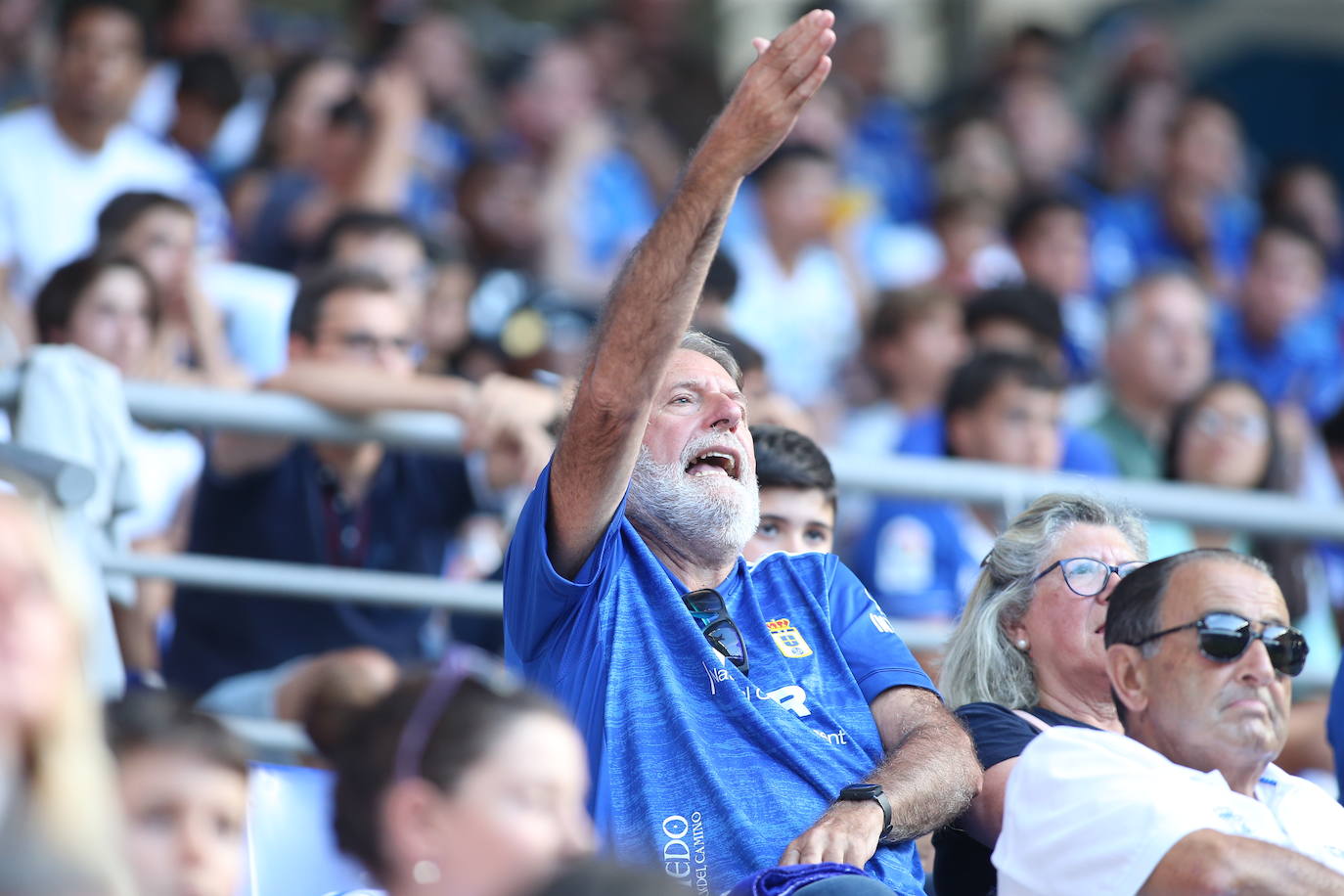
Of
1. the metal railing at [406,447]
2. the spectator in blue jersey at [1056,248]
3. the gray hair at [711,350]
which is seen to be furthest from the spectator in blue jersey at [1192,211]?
the gray hair at [711,350]

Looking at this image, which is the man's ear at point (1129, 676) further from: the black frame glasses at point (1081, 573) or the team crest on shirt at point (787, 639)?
the team crest on shirt at point (787, 639)

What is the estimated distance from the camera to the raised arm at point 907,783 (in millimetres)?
2877

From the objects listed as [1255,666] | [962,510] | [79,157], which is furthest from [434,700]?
[79,157]

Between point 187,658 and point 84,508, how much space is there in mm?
936

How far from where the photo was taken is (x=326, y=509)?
470cm

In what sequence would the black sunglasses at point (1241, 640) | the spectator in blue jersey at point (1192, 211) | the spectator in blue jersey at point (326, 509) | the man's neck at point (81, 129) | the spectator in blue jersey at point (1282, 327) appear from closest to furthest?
the black sunglasses at point (1241, 640) < the spectator in blue jersey at point (326, 509) < the man's neck at point (81, 129) < the spectator in blue jersey at point (1282, 327) < the spectator in blue jersey at point (1192, 211)

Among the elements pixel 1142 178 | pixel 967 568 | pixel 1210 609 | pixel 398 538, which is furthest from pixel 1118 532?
pixel 1142 178

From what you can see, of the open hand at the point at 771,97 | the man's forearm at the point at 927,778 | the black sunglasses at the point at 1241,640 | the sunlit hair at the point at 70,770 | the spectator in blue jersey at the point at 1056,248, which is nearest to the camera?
the sunlit hair at the point at 70,770

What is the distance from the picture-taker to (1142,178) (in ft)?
32.2

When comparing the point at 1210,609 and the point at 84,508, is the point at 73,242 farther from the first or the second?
the point at 1210,609

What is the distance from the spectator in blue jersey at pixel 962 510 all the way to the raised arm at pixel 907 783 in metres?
1.93

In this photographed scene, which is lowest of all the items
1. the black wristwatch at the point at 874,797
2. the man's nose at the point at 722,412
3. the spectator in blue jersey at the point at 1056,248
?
the black wristwatch at the point at 874,797

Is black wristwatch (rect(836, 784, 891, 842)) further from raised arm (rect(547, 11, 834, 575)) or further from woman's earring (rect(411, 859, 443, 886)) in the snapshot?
woman's earring (rect(411, 859, 443, 886))

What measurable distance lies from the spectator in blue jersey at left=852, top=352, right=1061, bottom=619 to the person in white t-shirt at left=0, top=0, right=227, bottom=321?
8.45 ft
